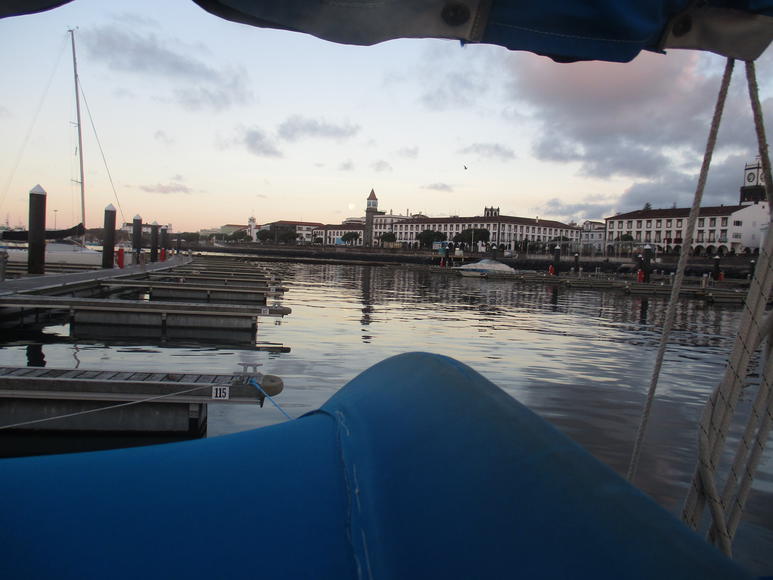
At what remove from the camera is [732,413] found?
1.96 metres

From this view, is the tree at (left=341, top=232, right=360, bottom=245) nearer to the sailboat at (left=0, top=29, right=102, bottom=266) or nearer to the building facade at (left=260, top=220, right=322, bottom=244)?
the building facade at (left=260, top=220, right=322, bottom=244)

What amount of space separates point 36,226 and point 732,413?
18307 mm

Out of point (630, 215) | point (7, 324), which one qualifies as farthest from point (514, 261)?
point (7, 324)

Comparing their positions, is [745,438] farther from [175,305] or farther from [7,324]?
[7,324]

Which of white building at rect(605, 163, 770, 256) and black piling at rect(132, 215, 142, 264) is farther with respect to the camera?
white building at rect(605, 163, 770, 256)

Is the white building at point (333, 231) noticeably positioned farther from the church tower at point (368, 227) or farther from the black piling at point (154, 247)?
the black piling at point (154, 247)

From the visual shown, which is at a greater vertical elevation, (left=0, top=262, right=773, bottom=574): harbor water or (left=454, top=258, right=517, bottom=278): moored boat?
(left=454, top=258, right=517, bottom=278): moored boat

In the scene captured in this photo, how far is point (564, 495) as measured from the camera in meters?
1.38

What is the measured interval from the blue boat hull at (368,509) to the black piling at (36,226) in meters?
17.3

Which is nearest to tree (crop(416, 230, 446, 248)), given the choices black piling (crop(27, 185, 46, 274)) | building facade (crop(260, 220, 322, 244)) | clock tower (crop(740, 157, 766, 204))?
clock tower (crop(740, 157, 766, 204))

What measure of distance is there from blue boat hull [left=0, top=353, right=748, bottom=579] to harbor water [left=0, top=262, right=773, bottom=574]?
0.31m

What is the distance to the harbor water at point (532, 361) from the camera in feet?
18.3

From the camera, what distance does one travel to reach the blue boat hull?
4.24 ft

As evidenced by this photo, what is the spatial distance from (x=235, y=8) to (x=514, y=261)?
2703 inches
